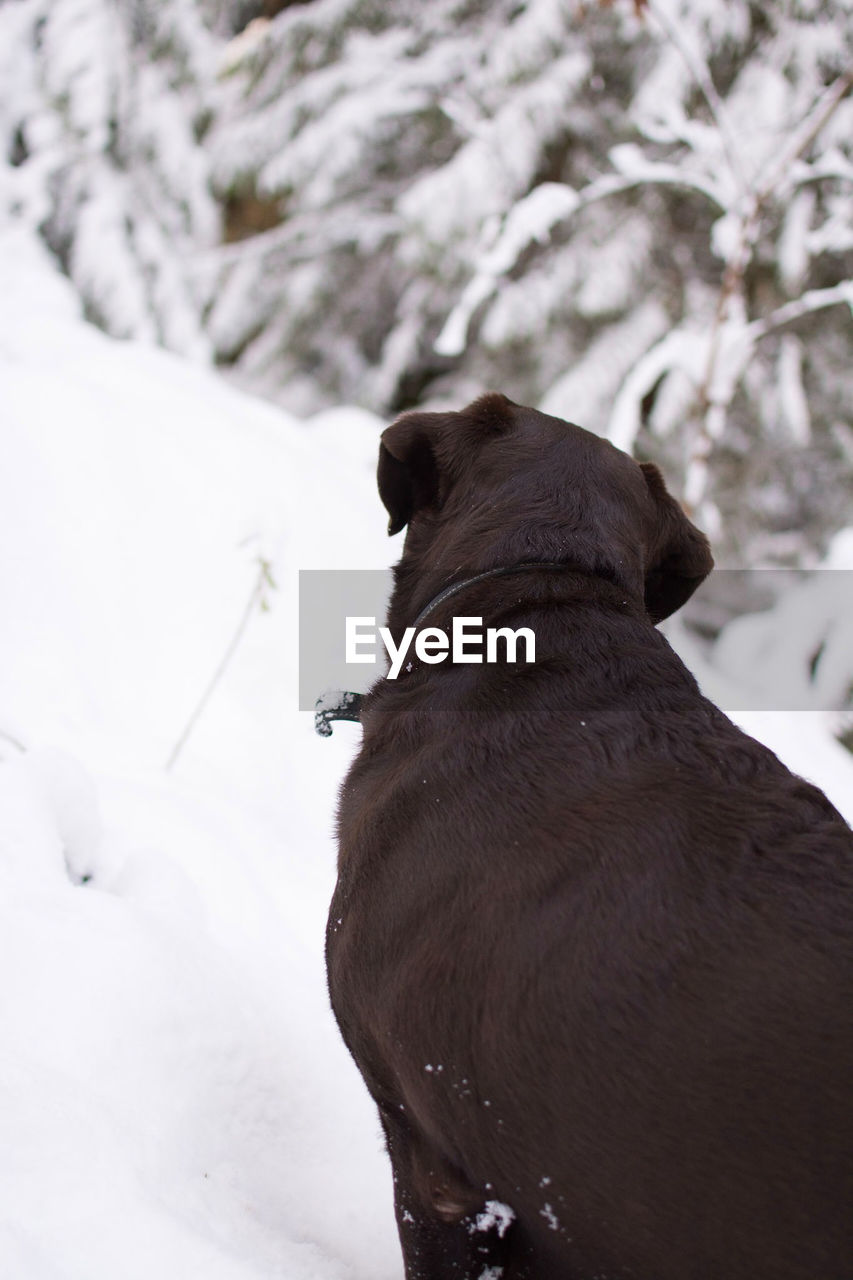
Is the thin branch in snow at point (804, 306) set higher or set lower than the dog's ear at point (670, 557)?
higher

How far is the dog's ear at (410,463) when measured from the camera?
72.3 inches

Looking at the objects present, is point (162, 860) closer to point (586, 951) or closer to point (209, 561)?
point (586, 951)

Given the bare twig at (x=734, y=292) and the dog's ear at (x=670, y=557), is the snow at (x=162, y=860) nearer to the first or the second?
the dog's ear at (x=670, y=557)

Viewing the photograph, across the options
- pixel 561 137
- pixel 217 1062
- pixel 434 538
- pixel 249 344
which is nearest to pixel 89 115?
pixel 249 344

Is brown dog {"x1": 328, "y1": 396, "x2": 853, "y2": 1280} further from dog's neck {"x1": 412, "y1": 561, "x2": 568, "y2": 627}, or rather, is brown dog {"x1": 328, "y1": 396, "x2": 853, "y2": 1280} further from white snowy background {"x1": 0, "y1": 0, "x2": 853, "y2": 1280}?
white snowy background {"x1": 0, "y1": 0, "x2": 853, "y2": 1280}

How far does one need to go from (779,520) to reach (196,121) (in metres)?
5.45

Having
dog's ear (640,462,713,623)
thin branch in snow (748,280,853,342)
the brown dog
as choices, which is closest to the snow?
the brown dog

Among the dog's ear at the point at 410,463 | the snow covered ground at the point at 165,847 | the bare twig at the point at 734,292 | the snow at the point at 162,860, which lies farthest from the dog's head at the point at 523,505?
the bare twig at the point at 734,292

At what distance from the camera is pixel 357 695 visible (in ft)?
6.08

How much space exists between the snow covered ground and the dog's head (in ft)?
1.53

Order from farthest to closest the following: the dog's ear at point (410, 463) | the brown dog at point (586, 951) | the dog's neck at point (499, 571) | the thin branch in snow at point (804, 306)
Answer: the thin branch in snow at point (804, 306), the dog's ear at point (410, 463), the dog's neck at point (499, 571), the brown dog at point (586, 951)

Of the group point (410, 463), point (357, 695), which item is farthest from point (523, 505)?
point (357, 695)

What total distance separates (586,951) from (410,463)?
108 cm

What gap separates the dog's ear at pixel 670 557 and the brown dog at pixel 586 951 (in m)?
0.21
